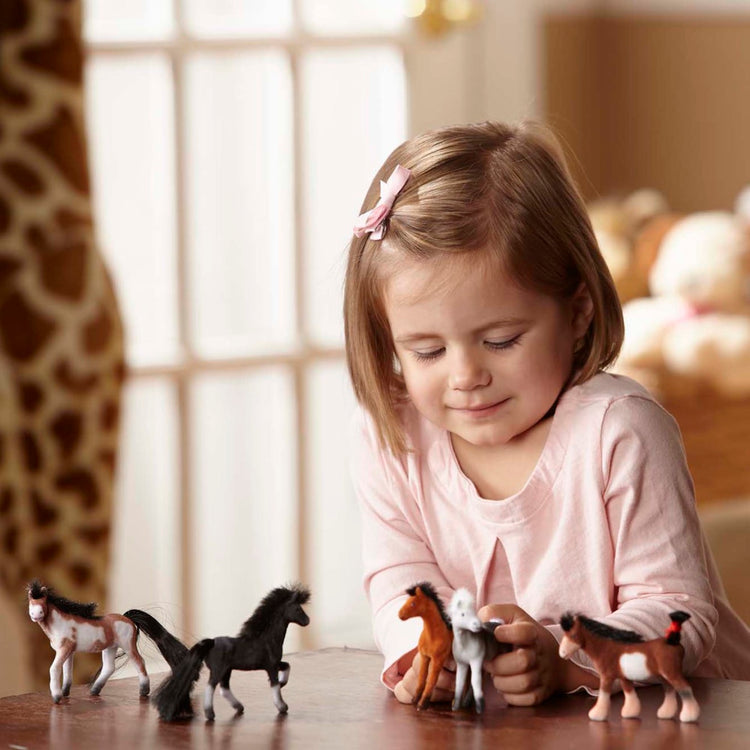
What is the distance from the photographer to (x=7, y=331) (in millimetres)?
2295

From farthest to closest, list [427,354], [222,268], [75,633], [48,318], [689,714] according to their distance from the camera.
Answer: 1. [222,268]
2. [48,318]
3. [427,354]
4. [75,633]
5. [689,714]

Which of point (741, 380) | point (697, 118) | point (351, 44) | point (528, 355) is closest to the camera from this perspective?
point (528, 355)

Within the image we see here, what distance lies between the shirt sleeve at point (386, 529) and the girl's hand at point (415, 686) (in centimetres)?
17

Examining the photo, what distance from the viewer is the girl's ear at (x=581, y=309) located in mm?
1322

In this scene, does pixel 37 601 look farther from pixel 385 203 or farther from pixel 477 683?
pixel 385 203

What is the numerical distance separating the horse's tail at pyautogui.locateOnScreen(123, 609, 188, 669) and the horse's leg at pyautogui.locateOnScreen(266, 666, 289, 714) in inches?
2.9

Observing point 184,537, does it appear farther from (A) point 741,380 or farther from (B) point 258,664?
(B) point 258,664

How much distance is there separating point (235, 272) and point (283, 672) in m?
1.66

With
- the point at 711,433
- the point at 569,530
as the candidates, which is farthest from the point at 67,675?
the point at 711,433

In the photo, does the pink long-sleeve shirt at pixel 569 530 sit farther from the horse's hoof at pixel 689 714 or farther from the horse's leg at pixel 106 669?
the horse's leg at pixel 106 669

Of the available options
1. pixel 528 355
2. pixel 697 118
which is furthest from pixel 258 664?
pixel 697 118

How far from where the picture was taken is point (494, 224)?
125cm

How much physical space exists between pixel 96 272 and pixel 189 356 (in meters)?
0.36

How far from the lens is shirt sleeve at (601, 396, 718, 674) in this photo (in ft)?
3.95
